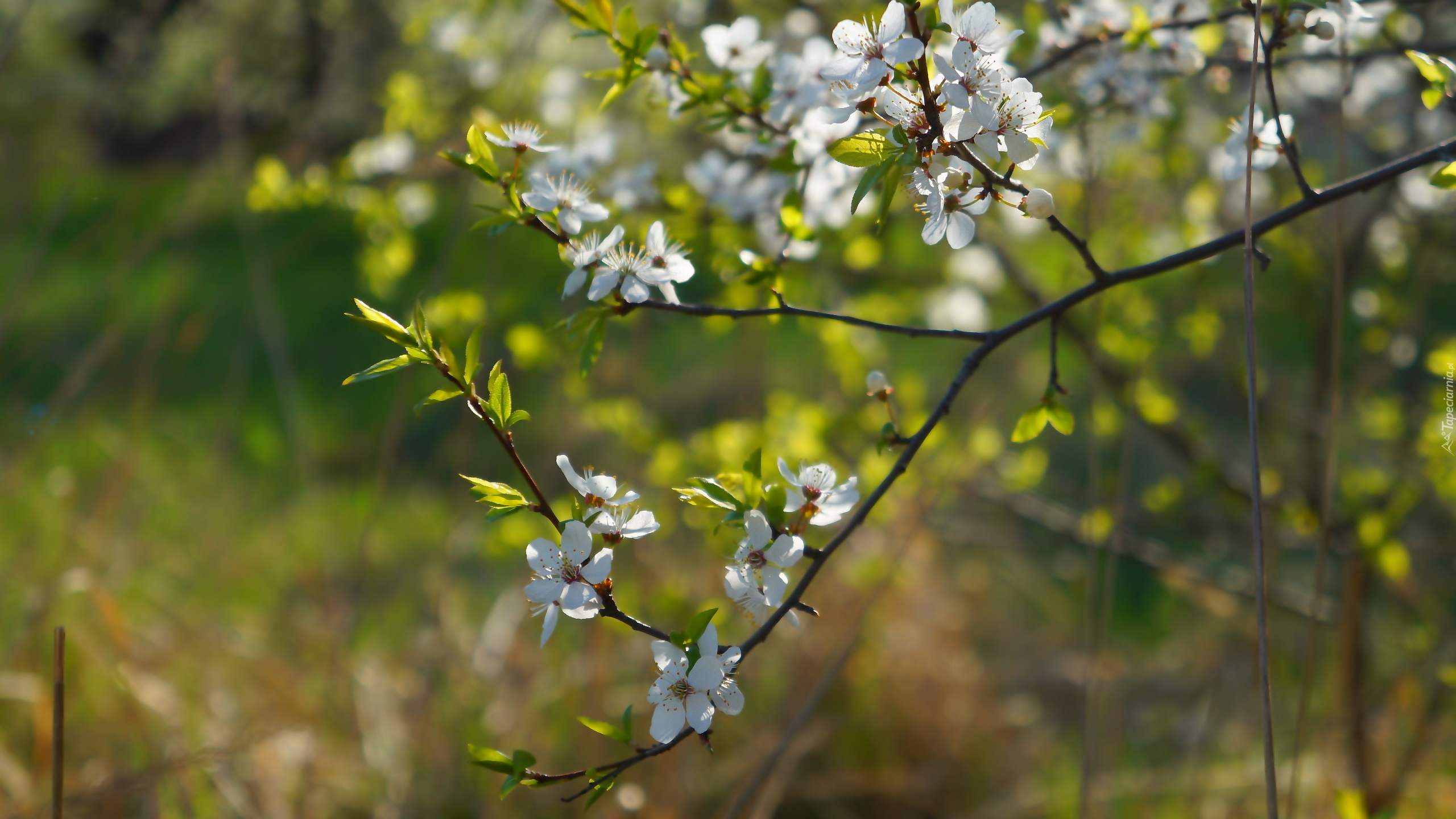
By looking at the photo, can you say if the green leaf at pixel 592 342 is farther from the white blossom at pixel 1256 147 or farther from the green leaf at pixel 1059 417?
the white blossom at pixel 1256 147

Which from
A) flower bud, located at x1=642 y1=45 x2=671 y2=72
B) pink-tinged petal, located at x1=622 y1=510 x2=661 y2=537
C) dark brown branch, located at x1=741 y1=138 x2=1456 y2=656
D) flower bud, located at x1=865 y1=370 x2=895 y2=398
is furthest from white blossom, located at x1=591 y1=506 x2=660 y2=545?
flower bud, located at x1=642 y1=45 x2=671 y2=72

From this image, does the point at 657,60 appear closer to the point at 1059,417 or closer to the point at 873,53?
the point at 873,53

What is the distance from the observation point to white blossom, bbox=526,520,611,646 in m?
0.60

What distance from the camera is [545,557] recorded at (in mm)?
614

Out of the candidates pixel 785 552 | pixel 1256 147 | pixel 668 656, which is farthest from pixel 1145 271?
pixel 668 656

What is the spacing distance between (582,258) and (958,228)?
27cm

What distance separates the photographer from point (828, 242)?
142cm

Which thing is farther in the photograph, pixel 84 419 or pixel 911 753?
pixel 84 419

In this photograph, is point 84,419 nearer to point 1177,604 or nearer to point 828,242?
point 828,242

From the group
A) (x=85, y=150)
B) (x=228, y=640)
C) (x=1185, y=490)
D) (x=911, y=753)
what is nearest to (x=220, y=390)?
(x=85, y=150)

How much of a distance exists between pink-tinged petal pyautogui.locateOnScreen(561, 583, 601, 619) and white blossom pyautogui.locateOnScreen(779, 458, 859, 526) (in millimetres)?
157

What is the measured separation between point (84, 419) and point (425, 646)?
1.05 m

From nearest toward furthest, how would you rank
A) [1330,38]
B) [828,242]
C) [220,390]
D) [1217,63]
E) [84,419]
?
[1330,38] < [1217,63] < [828,242] < [84,419] < [220,390]

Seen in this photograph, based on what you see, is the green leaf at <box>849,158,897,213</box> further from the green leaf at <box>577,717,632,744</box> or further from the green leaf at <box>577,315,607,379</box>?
the green leaf at <box>577,717,632,744</box>
